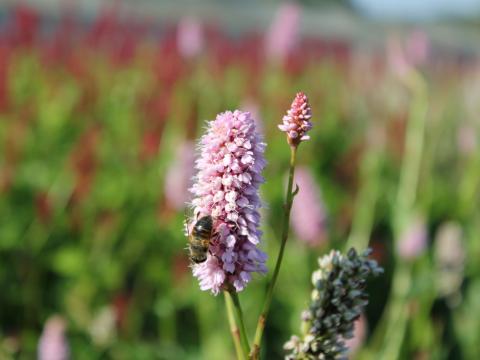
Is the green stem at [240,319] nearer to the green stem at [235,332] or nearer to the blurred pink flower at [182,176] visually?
the green stem at [235,332]

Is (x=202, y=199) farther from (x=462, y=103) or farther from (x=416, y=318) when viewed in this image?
(x=462, y=103)

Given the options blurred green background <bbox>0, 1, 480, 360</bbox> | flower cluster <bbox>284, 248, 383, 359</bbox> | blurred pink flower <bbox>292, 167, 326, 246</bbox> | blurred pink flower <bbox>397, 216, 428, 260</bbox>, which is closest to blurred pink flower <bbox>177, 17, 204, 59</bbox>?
blurred green background <bbox>0, 1, 480, 360</bbox>

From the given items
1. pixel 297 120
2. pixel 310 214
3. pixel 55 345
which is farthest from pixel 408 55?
pixel 297 120

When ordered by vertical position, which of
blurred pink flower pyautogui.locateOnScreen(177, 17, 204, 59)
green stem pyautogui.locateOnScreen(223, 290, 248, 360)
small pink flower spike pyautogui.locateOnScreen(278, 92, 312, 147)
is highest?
blurred pink flower pyautogui.locateOnScreen(177, 17, 204, 59)

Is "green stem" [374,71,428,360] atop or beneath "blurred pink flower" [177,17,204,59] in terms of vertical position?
beneath

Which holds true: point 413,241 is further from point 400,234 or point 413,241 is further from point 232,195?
point 232,195

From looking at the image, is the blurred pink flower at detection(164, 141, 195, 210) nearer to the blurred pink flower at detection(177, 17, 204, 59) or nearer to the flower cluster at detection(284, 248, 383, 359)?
the blurred pink flower at detection(177, 17, 204, 59)

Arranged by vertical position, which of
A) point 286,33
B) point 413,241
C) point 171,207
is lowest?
point 413,241
